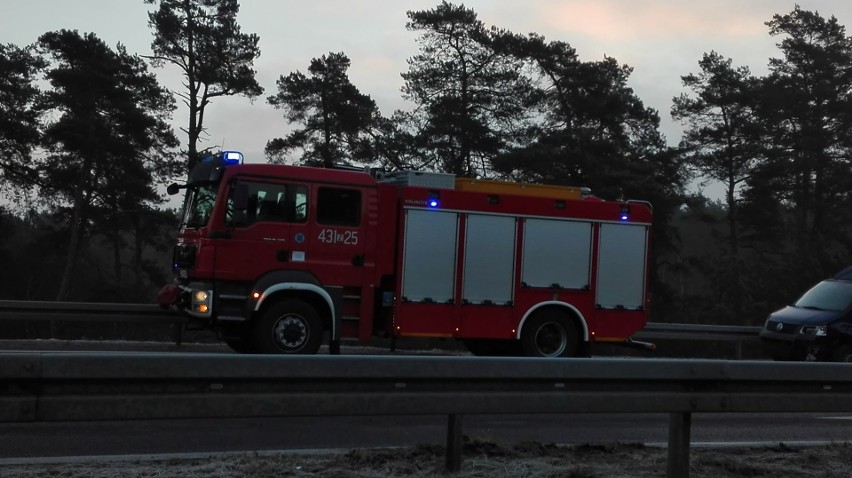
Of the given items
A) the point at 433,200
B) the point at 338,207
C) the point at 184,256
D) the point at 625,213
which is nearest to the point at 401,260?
the point at 433,200

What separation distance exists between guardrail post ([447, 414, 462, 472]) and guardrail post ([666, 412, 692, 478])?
1.30m

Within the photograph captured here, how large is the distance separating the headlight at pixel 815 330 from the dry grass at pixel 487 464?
1086 cm

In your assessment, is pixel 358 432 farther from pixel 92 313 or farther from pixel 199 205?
pixel 92 313

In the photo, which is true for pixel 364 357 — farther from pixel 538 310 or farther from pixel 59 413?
pixel 538 310

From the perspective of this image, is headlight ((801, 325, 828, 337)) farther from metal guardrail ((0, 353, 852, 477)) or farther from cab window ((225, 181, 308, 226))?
metal guardrail ((0, 353, 852, 477))

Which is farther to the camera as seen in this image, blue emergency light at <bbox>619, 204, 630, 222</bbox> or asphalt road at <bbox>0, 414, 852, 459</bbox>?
blue emergency light at <bbox>619, 204, 630, 222</bbox>

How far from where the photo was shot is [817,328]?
60.5 ft

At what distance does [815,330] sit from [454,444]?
13.5 meters

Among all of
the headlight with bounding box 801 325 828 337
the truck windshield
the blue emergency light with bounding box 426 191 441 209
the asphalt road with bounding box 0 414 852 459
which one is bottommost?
the asphalt road with bounding box 0 414 852 459

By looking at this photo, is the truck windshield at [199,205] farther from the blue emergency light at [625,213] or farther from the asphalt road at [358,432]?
the blue emergency light at [625,213]

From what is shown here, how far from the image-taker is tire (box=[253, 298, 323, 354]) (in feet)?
43.2

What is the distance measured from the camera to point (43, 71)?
38.6 metres

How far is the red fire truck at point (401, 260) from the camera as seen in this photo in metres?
13.4

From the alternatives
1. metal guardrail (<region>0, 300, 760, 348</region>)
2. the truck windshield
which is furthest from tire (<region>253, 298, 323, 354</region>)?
metal guardrail (<region>0, 300, 760, 348</region>)
